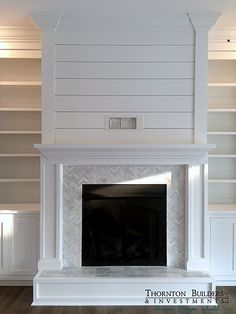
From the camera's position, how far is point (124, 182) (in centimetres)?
408

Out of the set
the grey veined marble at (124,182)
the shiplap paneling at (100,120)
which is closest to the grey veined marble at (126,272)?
the grey veined marble at (124,182)

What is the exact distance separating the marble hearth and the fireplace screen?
0.08 meters

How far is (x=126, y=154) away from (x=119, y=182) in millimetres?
352

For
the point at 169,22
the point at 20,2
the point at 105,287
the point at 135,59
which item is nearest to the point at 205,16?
the point at 169,22

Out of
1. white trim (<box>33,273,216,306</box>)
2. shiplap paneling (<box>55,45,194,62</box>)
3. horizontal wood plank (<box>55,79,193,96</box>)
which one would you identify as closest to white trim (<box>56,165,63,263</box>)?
white trim (<box>33,273,216,306</box>)

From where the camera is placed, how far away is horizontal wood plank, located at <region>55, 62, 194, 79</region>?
400 centimetres

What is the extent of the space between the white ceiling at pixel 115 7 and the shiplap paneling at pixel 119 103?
0.86m

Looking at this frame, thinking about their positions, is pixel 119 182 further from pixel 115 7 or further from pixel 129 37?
pixel 115 7

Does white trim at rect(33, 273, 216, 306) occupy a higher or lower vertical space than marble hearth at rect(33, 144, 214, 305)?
lower

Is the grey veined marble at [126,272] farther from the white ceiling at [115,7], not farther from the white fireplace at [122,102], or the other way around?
the white ceiling at [115,7]

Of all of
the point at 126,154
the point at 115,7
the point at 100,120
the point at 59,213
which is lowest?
the point at 59,213

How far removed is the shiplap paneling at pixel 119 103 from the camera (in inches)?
158

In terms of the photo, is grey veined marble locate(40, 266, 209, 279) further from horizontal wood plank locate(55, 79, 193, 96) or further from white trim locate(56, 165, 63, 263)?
horizontal wood plank locate(55, 79, 193, 96)

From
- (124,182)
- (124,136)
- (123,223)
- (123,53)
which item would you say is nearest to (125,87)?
(123,53)
